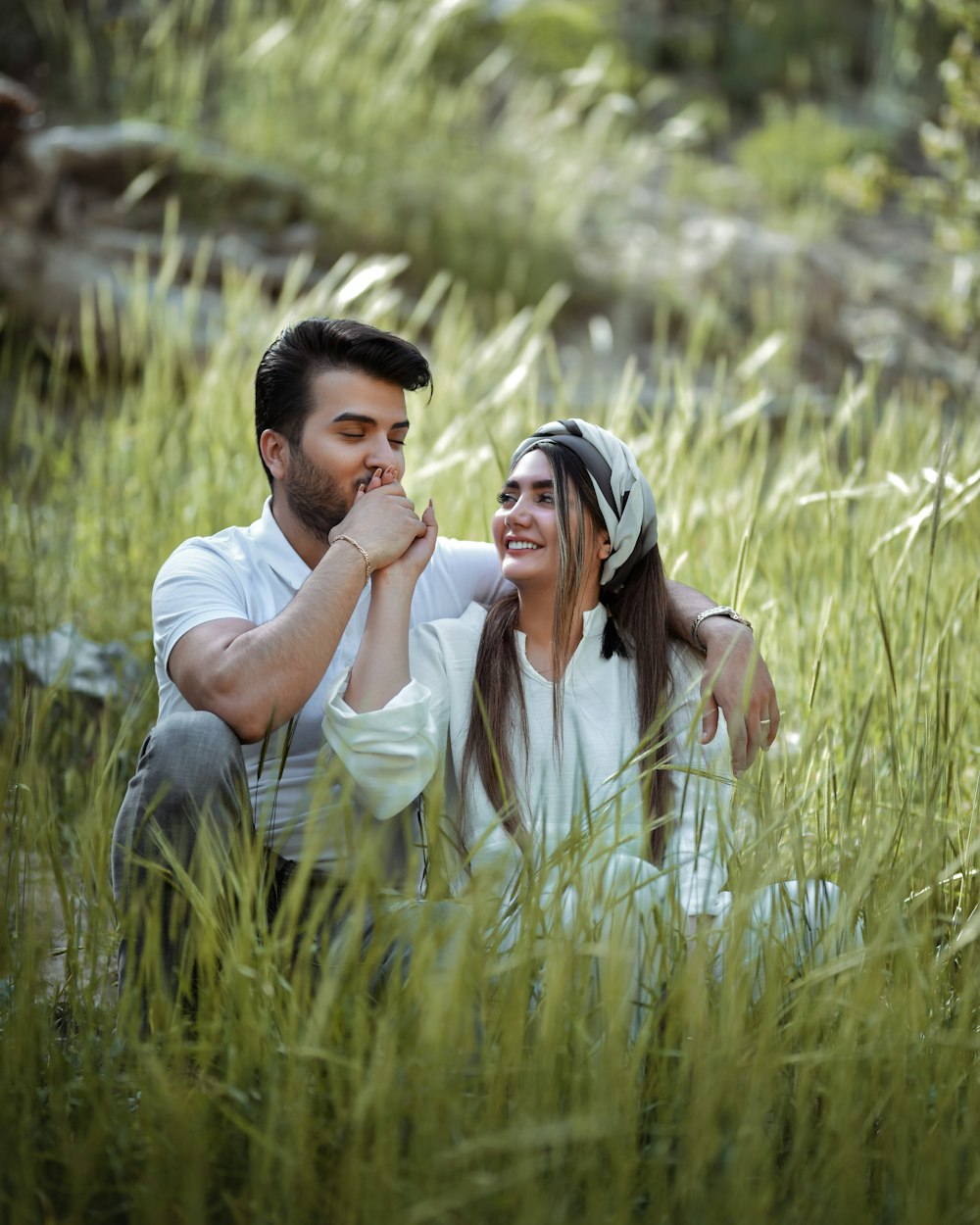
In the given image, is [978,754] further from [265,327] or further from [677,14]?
[677,14]

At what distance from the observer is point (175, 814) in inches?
71.6

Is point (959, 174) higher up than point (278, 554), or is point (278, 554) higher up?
point (959, 174)

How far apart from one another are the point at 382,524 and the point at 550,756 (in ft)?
1.57

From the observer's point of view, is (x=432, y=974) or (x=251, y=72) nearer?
(x=432, y=974)

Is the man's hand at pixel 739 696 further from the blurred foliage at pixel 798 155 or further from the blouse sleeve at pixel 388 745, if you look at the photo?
the blurred foliage at pixel 798 155


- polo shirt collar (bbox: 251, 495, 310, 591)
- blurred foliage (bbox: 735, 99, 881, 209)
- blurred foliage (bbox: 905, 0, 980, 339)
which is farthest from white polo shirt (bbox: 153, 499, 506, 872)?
blurred foliage (bbox: 735, 99, 881, 209)

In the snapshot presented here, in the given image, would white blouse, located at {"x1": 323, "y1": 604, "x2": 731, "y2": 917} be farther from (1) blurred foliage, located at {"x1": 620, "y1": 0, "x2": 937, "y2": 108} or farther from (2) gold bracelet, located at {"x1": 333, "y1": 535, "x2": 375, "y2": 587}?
(1) blurred foliage, located at {"x1": 620, "y1": 0, "x2": 937, "y2": 108}

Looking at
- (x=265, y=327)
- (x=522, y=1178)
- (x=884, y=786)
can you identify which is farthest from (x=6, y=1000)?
(x=265, y=327)

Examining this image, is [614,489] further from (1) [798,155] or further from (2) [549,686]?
(1) [798,155]

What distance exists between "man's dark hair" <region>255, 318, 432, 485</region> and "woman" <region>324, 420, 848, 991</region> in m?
0.35

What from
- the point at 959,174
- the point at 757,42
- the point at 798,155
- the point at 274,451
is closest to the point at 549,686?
the point at 274,451

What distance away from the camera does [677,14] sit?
10.9 meters

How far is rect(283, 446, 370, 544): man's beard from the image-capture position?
2.31m

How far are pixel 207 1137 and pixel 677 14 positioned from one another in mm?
11363
